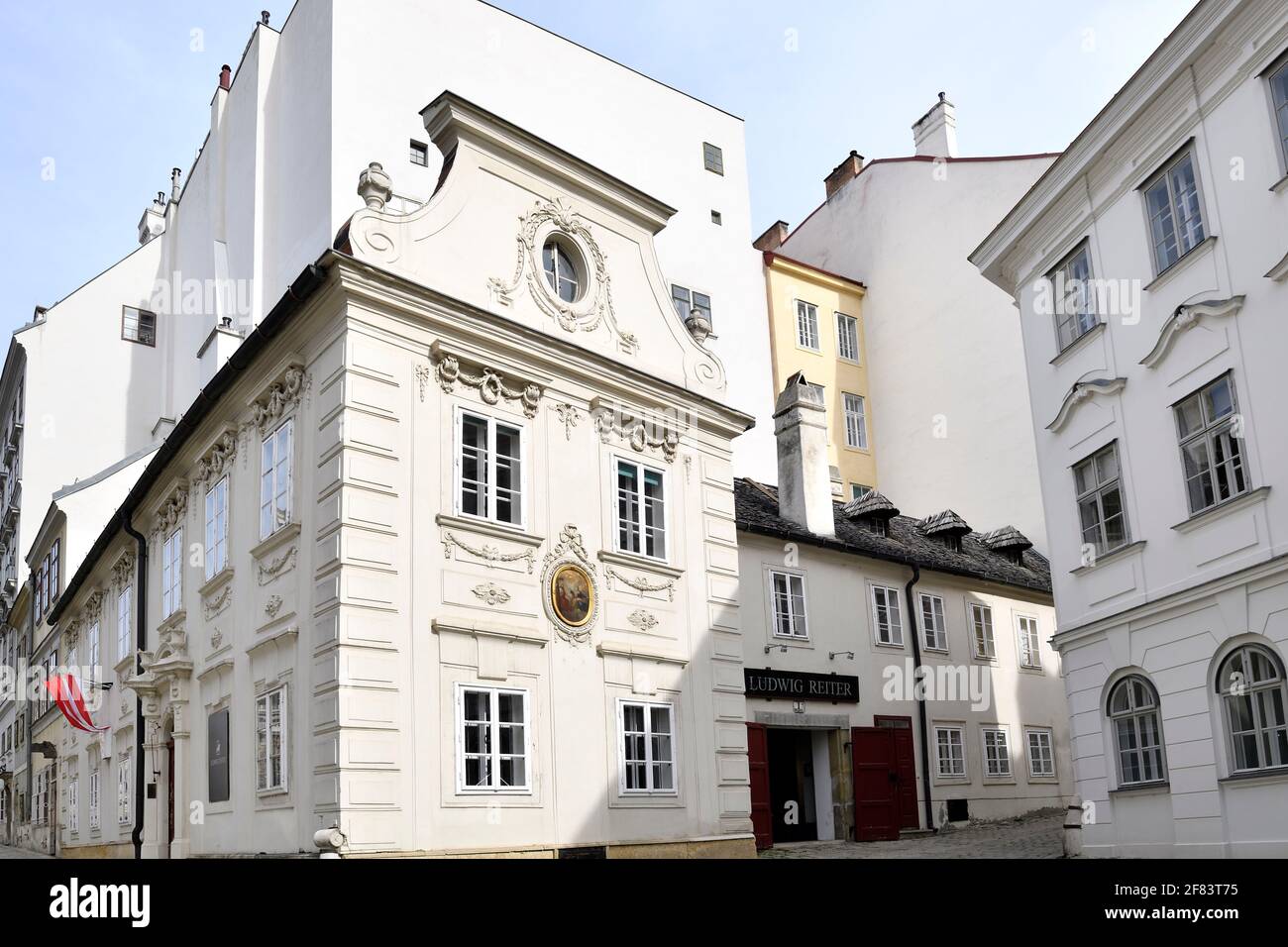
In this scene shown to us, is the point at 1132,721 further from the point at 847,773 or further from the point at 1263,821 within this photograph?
the point at 847,773

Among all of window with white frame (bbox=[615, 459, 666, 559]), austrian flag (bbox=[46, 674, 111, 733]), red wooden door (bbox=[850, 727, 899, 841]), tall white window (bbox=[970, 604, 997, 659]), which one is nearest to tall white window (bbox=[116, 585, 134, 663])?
austrian flag (bbox=[46, 674, 111, 733])

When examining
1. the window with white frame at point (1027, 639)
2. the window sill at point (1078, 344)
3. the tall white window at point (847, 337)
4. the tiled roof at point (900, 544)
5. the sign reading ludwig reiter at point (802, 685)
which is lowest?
the sign reading ludwig reiter at point (802, 685)

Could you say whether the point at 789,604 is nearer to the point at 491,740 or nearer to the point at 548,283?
the point at 548,283

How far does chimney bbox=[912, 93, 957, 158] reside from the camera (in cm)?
4106

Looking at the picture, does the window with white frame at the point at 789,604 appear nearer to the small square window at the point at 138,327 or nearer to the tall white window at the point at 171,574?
the tall white window at the point at 171,574

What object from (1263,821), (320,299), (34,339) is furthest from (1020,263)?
(34,339)

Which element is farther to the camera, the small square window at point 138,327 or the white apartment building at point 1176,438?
the small square window at point 138,327

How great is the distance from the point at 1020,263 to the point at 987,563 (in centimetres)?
1219

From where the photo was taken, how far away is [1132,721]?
58.8 feet

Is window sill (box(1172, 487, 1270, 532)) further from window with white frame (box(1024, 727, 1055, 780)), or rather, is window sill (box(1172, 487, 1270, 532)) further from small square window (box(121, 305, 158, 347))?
small square window (box(121, 305, 158, 347))

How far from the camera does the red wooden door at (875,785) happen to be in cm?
2555

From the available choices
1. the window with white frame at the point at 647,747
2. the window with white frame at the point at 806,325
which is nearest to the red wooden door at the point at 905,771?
the window with white frame at the point at 647,747

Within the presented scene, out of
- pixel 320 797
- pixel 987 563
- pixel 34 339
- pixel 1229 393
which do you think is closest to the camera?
pixel 320 797

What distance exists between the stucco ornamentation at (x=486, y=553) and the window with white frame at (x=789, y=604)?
938 centimetres
